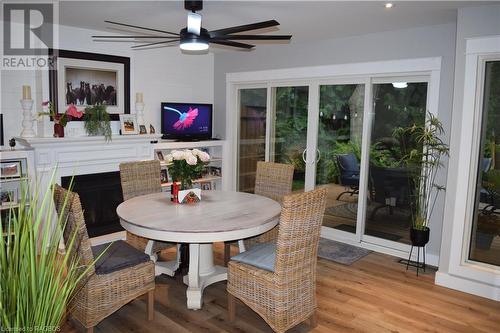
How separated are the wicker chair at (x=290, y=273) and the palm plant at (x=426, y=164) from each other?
6.01ft

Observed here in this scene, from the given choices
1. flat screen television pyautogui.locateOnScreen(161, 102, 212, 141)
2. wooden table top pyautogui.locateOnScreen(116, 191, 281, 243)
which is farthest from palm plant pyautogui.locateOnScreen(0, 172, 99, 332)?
flat screen television pyautogui.locateOnScreen(161, 102, 212, 141)

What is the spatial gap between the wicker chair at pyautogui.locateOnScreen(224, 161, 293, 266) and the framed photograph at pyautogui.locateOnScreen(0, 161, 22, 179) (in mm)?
2246

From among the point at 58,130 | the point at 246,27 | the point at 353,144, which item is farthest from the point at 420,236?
the point at 58,130

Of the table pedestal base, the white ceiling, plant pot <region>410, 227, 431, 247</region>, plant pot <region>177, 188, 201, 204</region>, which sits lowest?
the table pedestal base

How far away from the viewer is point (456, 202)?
3.61m

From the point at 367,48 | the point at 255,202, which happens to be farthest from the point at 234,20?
the point at 255,202

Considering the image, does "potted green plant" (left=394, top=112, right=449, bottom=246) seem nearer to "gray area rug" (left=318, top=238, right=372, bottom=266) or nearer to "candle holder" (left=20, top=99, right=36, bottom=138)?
"gray area rug" (left=318, top=238, right=372, bottom=266)

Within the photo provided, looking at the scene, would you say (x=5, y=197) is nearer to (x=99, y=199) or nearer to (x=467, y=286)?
(x=99, y=199)

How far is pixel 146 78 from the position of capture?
5.34 meters

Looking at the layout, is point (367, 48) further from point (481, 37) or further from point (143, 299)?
point (143, 299)

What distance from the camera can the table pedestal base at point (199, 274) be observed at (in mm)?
3211

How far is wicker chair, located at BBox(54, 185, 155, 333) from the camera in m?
2.52

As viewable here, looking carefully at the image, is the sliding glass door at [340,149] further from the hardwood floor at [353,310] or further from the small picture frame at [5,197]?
the small picture frame at [5,197]

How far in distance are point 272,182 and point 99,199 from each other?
214 centimetres
